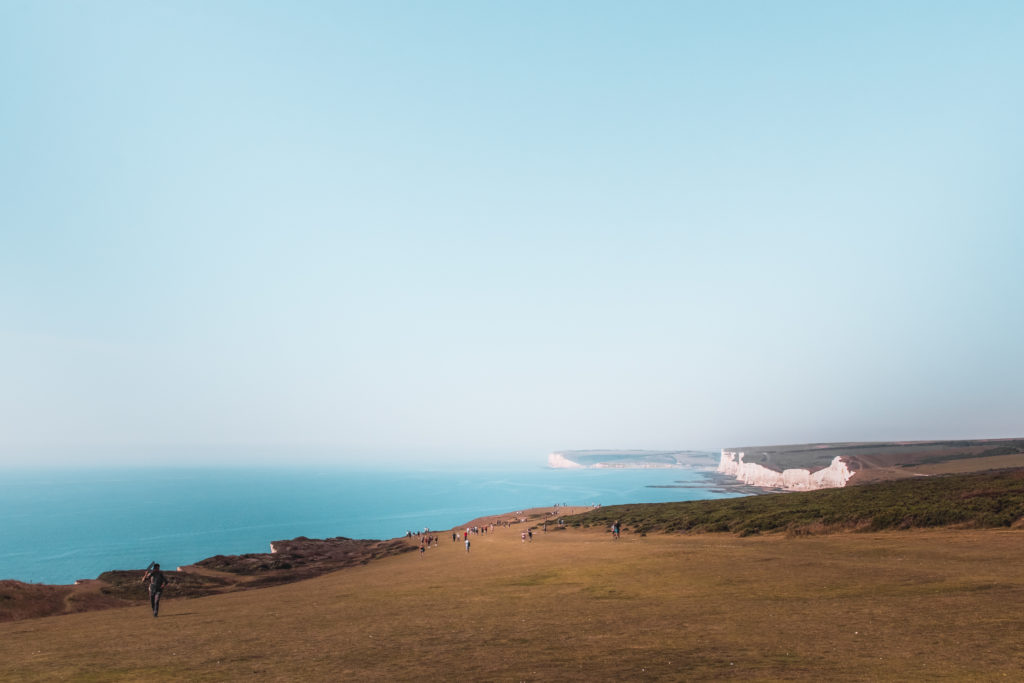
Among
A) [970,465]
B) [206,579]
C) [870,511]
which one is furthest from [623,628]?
[970,465]

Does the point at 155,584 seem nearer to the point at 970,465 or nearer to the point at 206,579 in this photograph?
the point at 206,579

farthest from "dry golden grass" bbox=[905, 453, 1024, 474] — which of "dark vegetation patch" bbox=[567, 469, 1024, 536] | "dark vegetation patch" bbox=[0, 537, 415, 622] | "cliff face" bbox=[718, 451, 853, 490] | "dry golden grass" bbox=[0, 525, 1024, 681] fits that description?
"dark vegetation patch" bbox=[0, 537, 415, 622]

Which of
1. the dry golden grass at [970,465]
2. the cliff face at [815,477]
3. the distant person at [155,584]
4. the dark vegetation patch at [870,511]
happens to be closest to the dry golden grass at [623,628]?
Answer: the distant person at [155,584]

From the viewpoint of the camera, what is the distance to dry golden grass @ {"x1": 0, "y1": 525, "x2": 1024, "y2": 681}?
1131 centimetres

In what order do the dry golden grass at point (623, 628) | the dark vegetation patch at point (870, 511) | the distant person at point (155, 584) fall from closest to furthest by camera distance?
the dry golden grass at point (623, 628), the distant person at point (155, 584), the dark vegetation patch at point (870, 511)

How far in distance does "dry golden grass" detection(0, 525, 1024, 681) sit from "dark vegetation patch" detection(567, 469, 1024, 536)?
827 cm

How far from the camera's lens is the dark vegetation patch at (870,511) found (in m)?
39.6

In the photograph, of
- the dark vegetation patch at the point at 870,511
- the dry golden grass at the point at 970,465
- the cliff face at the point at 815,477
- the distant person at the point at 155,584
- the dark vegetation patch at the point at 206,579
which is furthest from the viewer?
the cliff face at the point at 815,477

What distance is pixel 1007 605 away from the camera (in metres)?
15.2

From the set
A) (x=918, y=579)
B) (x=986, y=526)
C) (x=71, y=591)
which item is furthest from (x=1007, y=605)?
(x=71, y=591)

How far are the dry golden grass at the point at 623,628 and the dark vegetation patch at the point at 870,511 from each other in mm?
8265

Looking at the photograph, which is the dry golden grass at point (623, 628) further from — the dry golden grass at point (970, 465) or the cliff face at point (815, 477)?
the cliff face at point (815, 477)

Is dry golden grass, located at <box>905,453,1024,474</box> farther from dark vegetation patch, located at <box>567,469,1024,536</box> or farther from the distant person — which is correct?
the distant person

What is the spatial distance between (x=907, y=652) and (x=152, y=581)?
27934 mm
